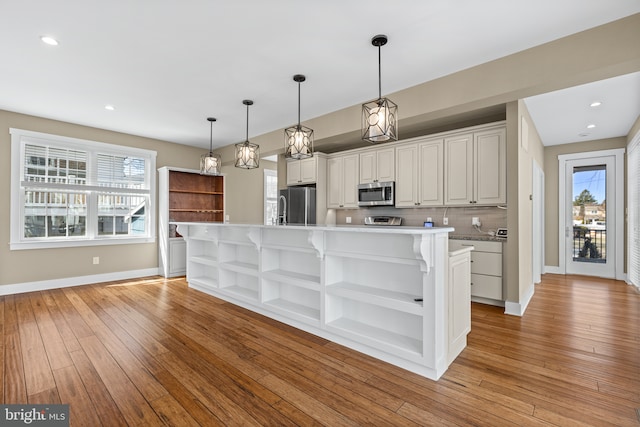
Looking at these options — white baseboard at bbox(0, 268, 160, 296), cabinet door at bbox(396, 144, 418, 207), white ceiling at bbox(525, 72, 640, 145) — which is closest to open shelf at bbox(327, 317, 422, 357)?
cabinet door at bbox(396, 144, 418, 207)

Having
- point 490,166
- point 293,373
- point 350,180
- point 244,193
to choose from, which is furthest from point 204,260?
point 490,166

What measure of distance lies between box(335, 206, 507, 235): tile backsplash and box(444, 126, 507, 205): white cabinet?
1.29 feet

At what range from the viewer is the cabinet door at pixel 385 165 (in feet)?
15.5

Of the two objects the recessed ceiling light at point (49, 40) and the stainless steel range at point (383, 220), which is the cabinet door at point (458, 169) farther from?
the recessed ceiling light at point (49, 40)

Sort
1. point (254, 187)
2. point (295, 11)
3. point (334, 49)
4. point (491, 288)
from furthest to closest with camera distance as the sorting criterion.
Result: 1. point (254, 187)
2. point (491, 288)
3. point (334, 49)
4. point (295, 11)

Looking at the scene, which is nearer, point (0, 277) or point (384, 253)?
point (384, 253)

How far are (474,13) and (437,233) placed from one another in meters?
1.73

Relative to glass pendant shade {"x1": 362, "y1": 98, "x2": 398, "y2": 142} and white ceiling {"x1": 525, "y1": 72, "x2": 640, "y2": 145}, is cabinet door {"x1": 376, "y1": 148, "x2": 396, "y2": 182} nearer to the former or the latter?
white ceiling {"x1": 525, "y1": 72, "x2": 640, "y2": 145}

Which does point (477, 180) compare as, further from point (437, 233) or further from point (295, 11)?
point (295, 11)

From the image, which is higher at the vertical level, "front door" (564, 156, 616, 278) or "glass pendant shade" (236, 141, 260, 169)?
"glass pendant shade" (236, 141, 260, 169)

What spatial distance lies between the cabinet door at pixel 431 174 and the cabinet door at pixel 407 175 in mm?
77

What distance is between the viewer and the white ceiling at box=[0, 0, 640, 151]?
2.28m

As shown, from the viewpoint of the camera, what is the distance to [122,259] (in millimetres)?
5527

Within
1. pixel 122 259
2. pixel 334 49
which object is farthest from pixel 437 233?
pixel 122 259
